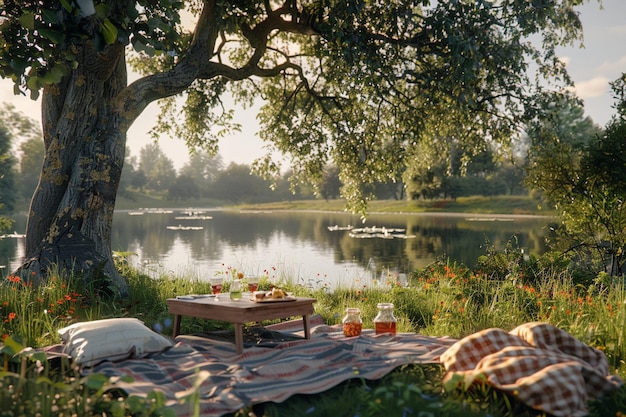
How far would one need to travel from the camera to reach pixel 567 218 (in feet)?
37.0

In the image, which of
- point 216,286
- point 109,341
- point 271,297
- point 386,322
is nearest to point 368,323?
point 386,322

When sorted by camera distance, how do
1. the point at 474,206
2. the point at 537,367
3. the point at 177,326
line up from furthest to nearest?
the point at 474,206 < the point at 177,326 < the point at 537,367

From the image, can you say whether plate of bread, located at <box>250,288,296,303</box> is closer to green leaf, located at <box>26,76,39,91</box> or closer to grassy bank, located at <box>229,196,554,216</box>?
green leaf, located at <box>26,76,39,91</box>

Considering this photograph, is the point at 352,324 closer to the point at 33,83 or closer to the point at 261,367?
the point at 261,367

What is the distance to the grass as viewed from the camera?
151 inches

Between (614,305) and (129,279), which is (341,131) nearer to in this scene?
(129,279)

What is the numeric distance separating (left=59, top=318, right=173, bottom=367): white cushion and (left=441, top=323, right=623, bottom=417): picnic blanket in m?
2.76

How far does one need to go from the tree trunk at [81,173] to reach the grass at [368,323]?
572 mm

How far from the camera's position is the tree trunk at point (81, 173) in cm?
871

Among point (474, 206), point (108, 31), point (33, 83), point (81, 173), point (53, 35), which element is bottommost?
point (474, 206)

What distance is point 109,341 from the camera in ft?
17.5

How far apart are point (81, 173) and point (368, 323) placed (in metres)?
4.80

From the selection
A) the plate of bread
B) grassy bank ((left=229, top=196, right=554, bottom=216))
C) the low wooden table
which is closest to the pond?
the low wooden table

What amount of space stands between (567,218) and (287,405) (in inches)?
339
